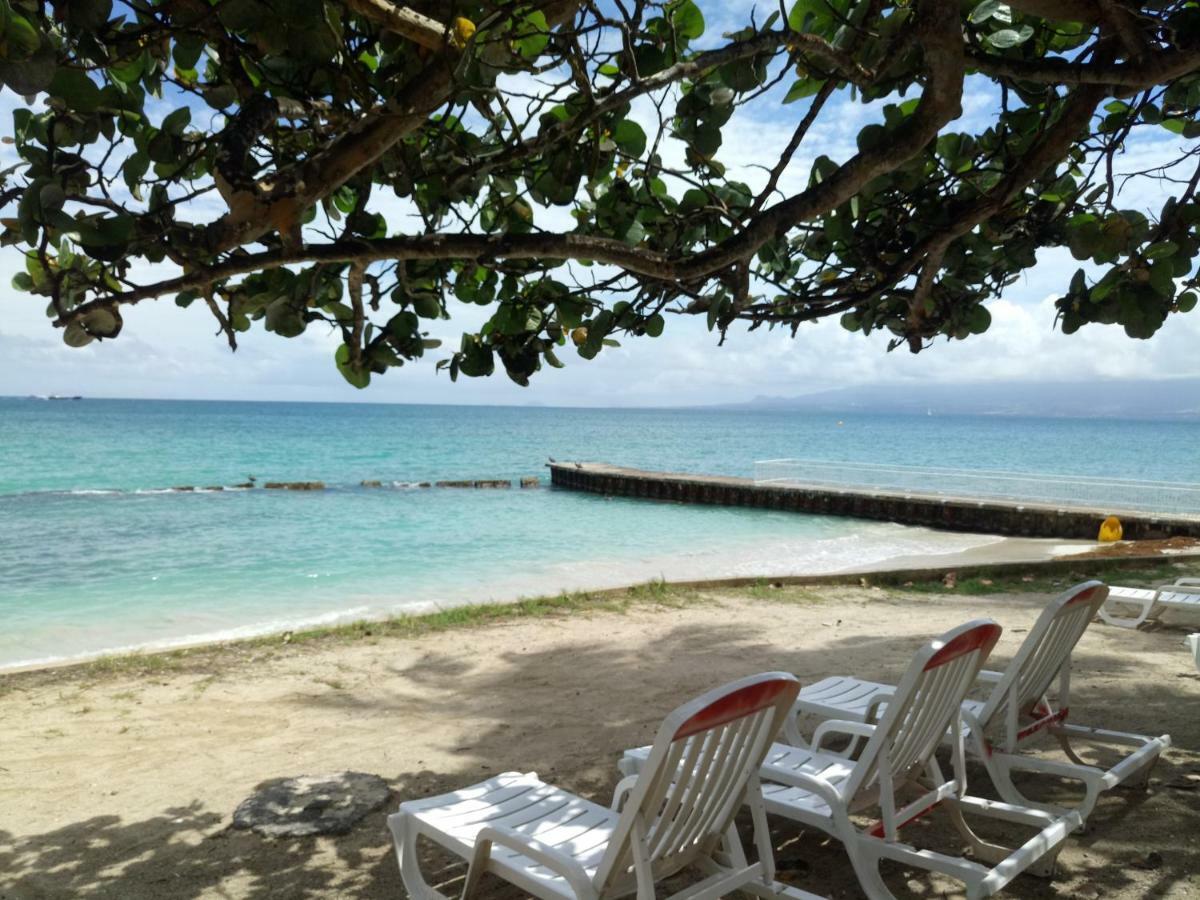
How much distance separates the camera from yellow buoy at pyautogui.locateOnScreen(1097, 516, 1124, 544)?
1800 centimetres

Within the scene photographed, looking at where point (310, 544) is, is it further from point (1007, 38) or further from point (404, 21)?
point (1007, 38)

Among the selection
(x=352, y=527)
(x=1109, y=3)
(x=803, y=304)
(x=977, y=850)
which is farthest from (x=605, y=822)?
(x=352, y=527)

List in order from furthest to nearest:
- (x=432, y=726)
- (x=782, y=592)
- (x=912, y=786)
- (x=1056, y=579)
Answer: (x=1056, y=579) → (x=782, y=592) → (x=432, y=726) → (x=912, y=786)

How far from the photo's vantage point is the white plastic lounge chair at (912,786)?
117 inches

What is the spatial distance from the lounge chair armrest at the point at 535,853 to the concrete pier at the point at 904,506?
18.7 metres

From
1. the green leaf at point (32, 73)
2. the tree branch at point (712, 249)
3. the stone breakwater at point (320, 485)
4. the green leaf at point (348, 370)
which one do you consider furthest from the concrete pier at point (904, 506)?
the green leaf at point (32, 73)

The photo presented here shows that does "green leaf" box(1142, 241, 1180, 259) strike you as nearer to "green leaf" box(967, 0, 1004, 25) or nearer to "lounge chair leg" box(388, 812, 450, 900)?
"green leaf" box(967, 0, 1004, 25)

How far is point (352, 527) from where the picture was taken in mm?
23703

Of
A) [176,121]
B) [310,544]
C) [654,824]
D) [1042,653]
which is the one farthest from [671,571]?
[176,121]

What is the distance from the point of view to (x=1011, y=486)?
22375 mm

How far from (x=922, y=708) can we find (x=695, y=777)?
101 cm

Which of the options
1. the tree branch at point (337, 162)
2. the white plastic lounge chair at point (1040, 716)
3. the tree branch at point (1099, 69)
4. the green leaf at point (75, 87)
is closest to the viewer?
the green leaf at point (75, 87)

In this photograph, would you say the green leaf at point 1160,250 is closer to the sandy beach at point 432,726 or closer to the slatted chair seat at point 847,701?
the slatted chair seat at point 847,701

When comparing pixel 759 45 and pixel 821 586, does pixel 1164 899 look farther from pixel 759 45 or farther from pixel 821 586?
pixel 821 586
